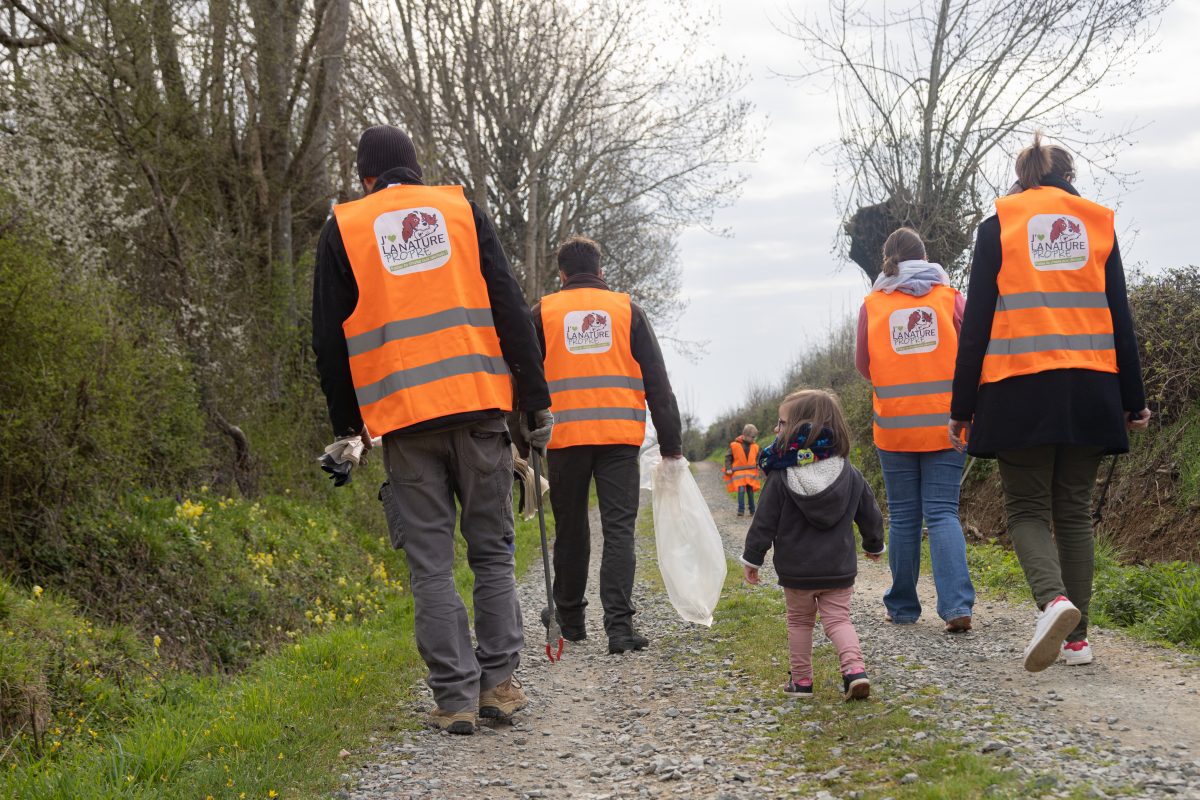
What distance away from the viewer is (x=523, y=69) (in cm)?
A: 1906

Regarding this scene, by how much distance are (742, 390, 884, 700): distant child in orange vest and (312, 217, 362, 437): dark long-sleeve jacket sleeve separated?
193cm

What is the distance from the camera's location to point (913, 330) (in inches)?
239

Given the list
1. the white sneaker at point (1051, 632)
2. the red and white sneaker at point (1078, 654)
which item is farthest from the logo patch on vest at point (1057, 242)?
the red and white sneaker at point (1078, 654)

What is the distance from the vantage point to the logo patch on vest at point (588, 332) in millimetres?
6156

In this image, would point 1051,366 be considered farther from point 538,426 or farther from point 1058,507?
point 538,426

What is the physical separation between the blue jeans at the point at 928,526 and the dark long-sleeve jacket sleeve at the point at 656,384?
1.29m

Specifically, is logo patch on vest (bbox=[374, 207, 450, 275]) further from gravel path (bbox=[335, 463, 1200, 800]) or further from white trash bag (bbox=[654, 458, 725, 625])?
white trash bag (bbox=[654, 458, 725, 625])

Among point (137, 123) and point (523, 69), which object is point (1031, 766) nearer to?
point (137, 123)

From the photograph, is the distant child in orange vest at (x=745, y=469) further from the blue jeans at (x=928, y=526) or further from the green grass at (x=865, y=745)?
the green grass at (x=865, y=745)

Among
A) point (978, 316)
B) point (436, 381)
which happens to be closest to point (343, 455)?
point (436, 381)

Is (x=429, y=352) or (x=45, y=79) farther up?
(x=45, y=79)

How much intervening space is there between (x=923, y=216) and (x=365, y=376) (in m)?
11.3

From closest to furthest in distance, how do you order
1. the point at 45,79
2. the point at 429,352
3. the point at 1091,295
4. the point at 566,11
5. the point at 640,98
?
the point at 429,352 < the point at 1091,295 < the point at 45,79 < the point at 566,11 < the point at 640,98

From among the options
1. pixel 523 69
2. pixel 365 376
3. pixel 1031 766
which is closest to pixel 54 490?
pixel 365 376
